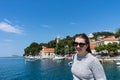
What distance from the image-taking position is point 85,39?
4371 mm

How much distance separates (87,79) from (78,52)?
1.54ft

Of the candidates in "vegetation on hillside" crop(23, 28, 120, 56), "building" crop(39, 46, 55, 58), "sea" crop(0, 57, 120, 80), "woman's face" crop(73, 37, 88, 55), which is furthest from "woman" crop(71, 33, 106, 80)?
"building" crop(39, 46, 55, 58)

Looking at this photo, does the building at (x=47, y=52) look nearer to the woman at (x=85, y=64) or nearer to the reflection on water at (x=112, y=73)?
the reflection on water at (x=112, y=73)

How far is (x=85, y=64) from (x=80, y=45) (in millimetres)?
321

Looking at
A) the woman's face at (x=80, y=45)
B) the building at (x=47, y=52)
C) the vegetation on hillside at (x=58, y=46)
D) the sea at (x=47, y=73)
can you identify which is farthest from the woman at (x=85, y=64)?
the building at (x=47, y=52)

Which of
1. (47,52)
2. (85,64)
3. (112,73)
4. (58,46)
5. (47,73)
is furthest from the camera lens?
(47,52)

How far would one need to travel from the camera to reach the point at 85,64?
13.9ft

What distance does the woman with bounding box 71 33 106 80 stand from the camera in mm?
4168

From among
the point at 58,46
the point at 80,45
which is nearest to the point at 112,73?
the point at 80,45

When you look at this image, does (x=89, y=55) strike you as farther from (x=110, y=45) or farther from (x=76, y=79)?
(x=110, y=45)

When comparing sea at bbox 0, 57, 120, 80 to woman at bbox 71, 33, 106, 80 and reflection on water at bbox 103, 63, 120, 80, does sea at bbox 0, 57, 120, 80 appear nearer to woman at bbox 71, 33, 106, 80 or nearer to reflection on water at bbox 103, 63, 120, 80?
reflection on water at bbox 103, 63, 120, 80

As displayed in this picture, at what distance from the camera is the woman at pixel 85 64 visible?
13.7 feet

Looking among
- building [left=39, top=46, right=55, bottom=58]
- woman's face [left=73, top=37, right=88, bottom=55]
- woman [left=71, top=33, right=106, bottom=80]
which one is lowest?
woman [left=71, top=33, right=106, bottom=80]

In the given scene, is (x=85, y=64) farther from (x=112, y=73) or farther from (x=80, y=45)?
(x=112, y=73)
